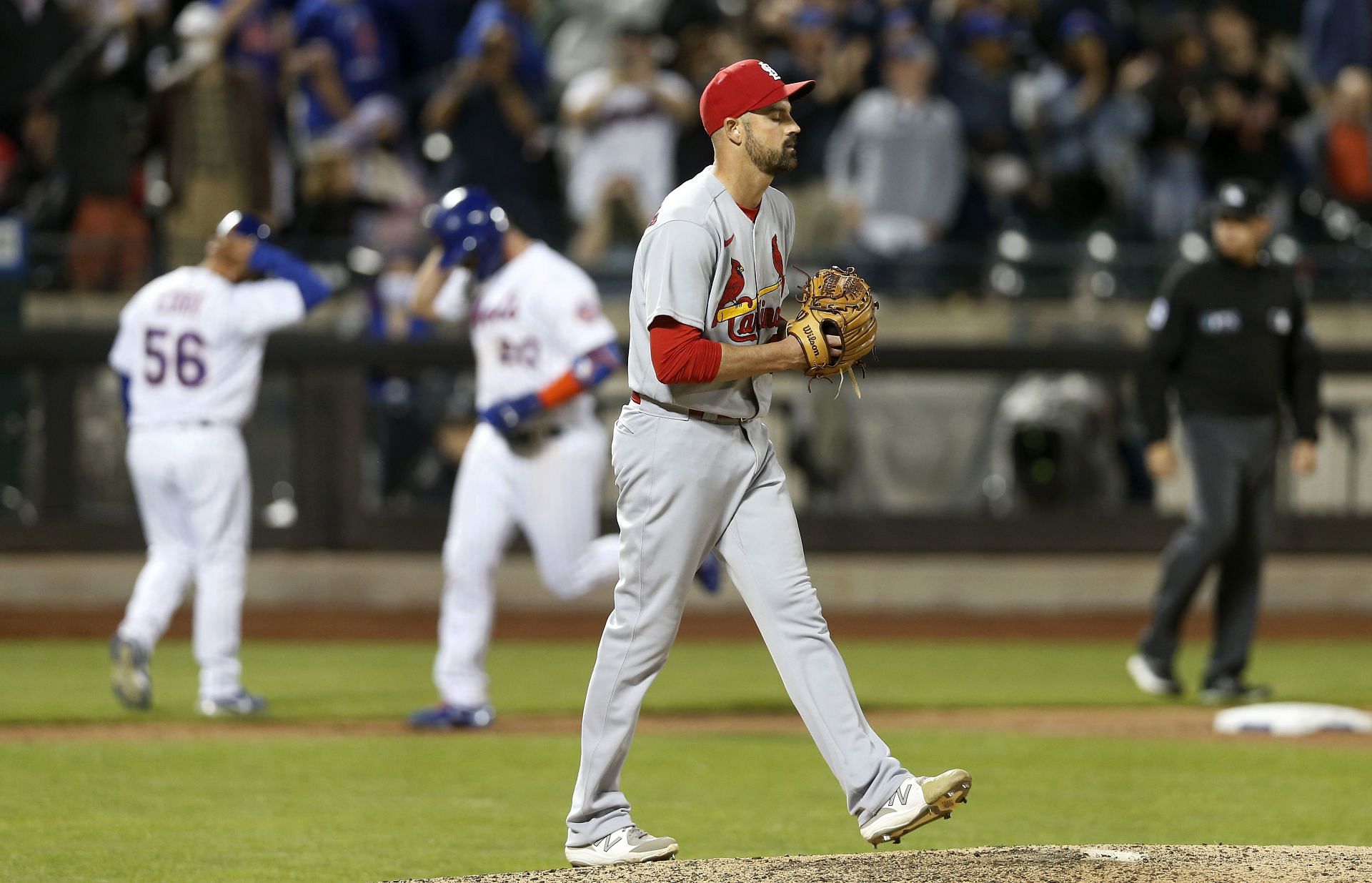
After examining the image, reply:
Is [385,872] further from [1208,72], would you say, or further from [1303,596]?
[1208,72]

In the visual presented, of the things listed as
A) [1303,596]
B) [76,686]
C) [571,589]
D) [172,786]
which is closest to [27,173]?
[76,686]

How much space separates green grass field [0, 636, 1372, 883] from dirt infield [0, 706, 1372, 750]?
10cm

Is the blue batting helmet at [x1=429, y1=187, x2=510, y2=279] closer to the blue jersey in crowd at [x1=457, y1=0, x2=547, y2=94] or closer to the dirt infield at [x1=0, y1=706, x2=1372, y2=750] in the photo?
the dirt infield at [x1=0, y1=706, x2=1372, y2=750]

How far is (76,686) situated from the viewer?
9.86m

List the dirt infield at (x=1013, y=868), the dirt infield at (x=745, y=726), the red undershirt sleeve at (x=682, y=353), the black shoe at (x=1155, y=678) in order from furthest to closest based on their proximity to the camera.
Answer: the black shoe at (x=1155, y=678), the dirt infield at (x=745, y=726), the red undershirt sleeve at (x=682, y=353), the dirt infield at (x=1013, y=868)

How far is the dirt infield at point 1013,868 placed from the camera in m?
4.60

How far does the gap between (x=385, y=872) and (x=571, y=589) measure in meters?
3.16

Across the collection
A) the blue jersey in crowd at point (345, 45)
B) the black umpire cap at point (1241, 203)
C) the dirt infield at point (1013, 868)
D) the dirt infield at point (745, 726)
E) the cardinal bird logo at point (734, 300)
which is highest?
the blue jersey in crowd at point (345, 45)

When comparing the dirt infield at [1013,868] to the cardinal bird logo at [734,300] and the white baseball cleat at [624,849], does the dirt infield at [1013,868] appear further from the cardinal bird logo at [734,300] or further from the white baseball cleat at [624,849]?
the cardinal bird logo at [734,300]

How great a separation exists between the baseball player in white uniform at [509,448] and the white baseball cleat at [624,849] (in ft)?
10.8

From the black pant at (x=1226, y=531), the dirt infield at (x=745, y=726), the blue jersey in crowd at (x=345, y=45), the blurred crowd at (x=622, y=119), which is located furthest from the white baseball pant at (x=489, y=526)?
the blue jersey in crowd at (x=345, y=45)

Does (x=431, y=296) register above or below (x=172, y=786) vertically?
above

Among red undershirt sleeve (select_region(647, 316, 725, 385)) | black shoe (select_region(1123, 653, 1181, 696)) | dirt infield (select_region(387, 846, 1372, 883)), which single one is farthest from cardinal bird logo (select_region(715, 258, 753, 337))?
black shoe (select_region(1123, 653, 1181, 696))

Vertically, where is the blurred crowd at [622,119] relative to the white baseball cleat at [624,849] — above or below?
above
